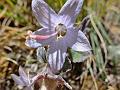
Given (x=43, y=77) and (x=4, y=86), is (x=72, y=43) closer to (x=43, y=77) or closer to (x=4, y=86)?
(x=43, y=77)

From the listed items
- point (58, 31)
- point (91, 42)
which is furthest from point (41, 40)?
point (91, 42)

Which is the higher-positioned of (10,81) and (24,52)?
(24,52)

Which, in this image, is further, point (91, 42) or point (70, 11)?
point (91, 42)

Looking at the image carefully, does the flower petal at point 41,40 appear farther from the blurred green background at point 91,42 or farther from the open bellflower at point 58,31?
the blurred green background at point 91,42

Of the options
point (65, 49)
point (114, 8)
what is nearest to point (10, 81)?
point (65, 49)

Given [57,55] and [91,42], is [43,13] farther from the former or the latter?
[91,42]
